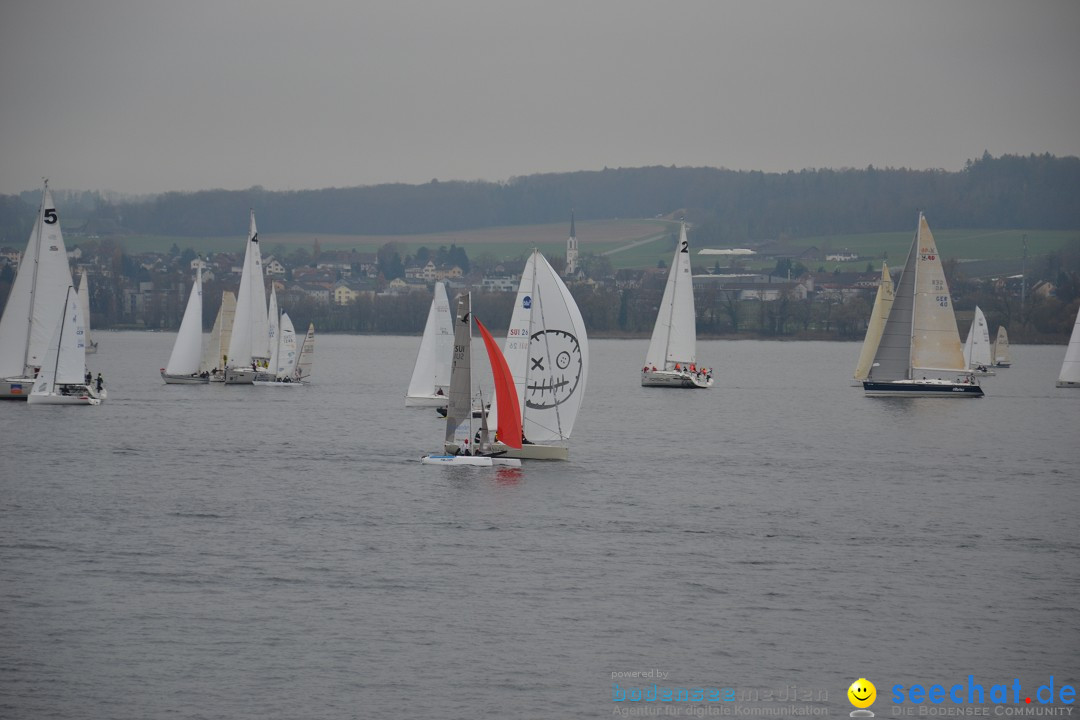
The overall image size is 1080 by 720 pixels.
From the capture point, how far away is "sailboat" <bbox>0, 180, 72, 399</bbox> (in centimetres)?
5525

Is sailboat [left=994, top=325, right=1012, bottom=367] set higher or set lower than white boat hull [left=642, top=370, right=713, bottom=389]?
higher

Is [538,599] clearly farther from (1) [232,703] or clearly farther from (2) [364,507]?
(2) [364,507]

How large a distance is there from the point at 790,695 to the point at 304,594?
8.76 m

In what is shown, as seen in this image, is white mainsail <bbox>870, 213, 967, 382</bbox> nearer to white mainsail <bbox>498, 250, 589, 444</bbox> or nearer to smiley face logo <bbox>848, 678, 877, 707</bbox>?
white mainsail <bbox>498, 250, 589, 444</bbox>

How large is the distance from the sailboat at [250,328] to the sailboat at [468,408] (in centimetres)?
3314

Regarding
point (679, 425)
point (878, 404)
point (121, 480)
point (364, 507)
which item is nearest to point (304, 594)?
point (364, 507)

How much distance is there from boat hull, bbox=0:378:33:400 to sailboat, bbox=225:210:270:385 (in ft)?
43.9

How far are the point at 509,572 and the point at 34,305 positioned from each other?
1421 inches

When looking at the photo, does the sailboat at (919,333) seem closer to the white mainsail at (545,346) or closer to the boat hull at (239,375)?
the white mainsail at (545,346)

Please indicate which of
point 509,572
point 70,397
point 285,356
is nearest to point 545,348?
point 509,572

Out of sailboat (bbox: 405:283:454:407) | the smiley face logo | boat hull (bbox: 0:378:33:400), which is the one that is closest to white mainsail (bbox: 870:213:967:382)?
sailboat (bbox: 405:283:454:407)

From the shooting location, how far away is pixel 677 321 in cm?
6925

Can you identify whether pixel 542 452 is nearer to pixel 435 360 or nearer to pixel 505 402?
pixel 505 402

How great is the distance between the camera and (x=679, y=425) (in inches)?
2167
